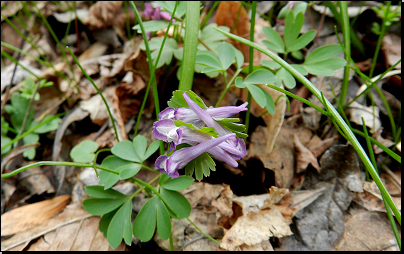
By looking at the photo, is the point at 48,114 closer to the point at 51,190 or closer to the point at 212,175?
the point at 51,190

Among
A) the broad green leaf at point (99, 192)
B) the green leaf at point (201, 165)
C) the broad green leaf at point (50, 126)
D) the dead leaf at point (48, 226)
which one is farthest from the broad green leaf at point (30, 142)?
the green leaf at point (201, 165)

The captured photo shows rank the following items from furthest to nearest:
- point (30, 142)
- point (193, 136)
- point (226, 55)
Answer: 1. point (30, 142)
2. point (226, 55)
3. point (193, 136)

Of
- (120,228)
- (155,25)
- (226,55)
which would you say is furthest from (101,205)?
(155,25)

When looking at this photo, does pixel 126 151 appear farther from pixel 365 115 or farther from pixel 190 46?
pixel 365 115

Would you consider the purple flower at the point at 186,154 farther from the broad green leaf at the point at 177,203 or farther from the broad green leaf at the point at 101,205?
the broad green leaf at the point at 101,205

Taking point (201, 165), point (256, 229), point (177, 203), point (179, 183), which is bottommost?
point (256, 229)

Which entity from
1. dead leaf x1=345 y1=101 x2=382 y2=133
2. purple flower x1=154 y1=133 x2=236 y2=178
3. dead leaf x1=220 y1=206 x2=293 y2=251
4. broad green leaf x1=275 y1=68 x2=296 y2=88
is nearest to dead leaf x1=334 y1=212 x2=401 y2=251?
dead leaf x1=220 y1=206 x2=293 y2=251

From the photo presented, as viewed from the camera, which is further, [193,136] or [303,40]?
[303,40]
